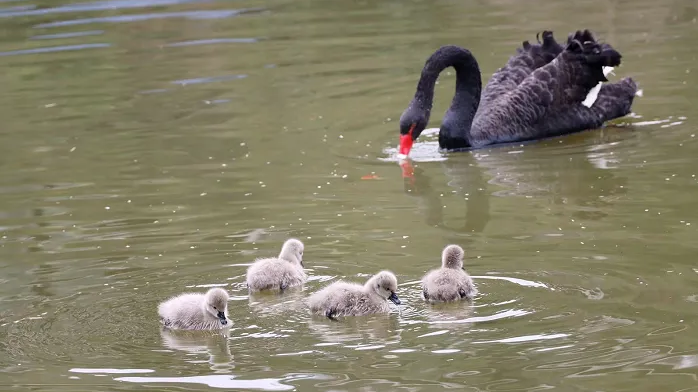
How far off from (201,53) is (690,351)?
10612mm

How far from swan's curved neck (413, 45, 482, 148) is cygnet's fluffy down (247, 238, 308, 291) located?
3.72 metres

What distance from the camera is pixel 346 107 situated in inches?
470

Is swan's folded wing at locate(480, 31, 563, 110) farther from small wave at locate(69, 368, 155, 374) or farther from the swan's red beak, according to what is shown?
small wave at locate(69, 368, 155, 374)

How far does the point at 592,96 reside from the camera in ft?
36.0

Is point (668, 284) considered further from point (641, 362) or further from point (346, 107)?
point (346, 107)

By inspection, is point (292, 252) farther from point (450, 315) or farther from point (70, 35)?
point (70, 35)

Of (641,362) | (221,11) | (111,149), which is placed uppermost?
(221,11)

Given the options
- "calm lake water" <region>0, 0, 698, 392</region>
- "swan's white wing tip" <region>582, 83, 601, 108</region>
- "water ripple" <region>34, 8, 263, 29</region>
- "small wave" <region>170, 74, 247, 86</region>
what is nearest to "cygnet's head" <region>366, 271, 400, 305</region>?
"calm lake water" <region>0, 0, 698, 392</region>

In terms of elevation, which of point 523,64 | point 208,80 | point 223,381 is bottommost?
point 223,381

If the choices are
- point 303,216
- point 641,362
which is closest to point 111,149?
point 303,216

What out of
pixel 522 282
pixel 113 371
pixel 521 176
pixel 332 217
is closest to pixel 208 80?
pixel 521 176

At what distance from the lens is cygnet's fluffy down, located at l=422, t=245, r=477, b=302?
6199 mm

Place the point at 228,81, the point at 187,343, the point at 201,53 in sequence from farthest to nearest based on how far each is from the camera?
1. the point at 201,53
2. the point at 228,81
3. the point at 187,343

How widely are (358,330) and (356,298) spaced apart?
18 centimetres
